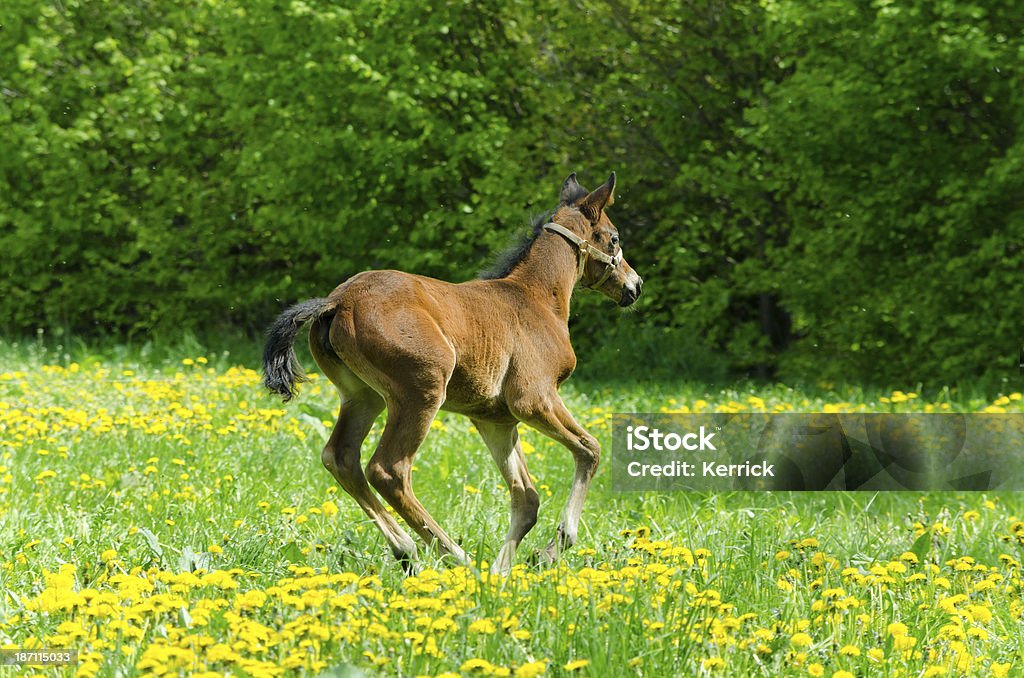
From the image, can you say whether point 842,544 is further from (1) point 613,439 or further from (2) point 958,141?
(2) point 958,141

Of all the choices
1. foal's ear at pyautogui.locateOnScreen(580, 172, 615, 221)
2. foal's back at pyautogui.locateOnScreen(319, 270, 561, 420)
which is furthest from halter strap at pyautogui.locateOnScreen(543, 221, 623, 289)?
foal's back at pyautogui.locateOnScreen(319, 270, 561, 420)

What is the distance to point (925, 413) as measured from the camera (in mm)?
8508

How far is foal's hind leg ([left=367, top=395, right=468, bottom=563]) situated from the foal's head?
1.20 metres

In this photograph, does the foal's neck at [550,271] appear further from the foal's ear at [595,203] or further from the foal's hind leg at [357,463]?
the foal's hind leg at [357,463]

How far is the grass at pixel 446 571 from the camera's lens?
3.32 m

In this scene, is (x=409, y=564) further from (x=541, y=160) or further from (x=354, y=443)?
(x=541, y=160)

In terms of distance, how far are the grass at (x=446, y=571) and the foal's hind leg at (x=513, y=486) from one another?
0.14 meters

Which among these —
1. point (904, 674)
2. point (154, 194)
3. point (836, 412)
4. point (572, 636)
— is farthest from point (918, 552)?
point (154, 194)

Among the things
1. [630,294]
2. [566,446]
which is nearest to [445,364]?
[566,446]

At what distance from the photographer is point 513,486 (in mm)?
4770

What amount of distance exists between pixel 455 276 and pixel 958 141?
520 centimetres

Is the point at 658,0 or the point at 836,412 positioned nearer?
the point at 836,412

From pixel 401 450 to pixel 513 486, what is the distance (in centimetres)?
58

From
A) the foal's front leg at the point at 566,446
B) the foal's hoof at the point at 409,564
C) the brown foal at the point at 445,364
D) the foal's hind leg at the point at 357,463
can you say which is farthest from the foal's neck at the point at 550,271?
the foal's hoof at the point at 409,564
